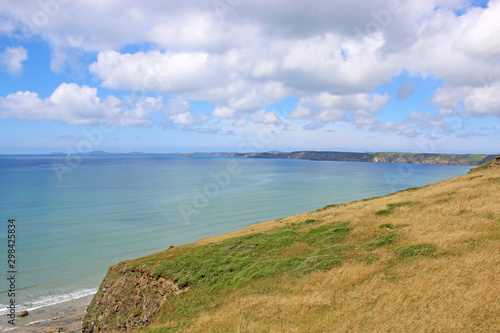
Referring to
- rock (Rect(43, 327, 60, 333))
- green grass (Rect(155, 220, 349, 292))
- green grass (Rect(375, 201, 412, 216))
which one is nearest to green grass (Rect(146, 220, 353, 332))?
green grass (Rect(155, 220, 349, 292))

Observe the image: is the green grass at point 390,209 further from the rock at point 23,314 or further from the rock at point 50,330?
the rock at point 23,314

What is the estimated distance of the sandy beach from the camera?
24.9 m

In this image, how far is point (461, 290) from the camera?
37.5 feet

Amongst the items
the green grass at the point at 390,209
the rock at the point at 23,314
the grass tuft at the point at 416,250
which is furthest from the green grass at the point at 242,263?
the rock at the point at 23,314

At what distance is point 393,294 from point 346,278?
8.50ft

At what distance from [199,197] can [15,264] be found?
179ft

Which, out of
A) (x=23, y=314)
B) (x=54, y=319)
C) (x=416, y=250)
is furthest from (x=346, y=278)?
(x=23, y=314)

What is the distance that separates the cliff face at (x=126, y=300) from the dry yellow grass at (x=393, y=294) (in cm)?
667

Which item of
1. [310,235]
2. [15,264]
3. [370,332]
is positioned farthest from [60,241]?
[370,332]

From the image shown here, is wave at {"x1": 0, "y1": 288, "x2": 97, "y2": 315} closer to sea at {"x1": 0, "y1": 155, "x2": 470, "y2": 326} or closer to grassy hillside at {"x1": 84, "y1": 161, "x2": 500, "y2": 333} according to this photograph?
sea at {"x1": 0, "y1": 155, "x2": 470, "y2": 326}

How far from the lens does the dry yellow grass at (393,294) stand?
10328 mm

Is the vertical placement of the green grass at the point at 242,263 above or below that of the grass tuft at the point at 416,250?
below

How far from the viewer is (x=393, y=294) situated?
12.1 metres

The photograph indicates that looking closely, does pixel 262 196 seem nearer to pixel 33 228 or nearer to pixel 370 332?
pixel 33 228
